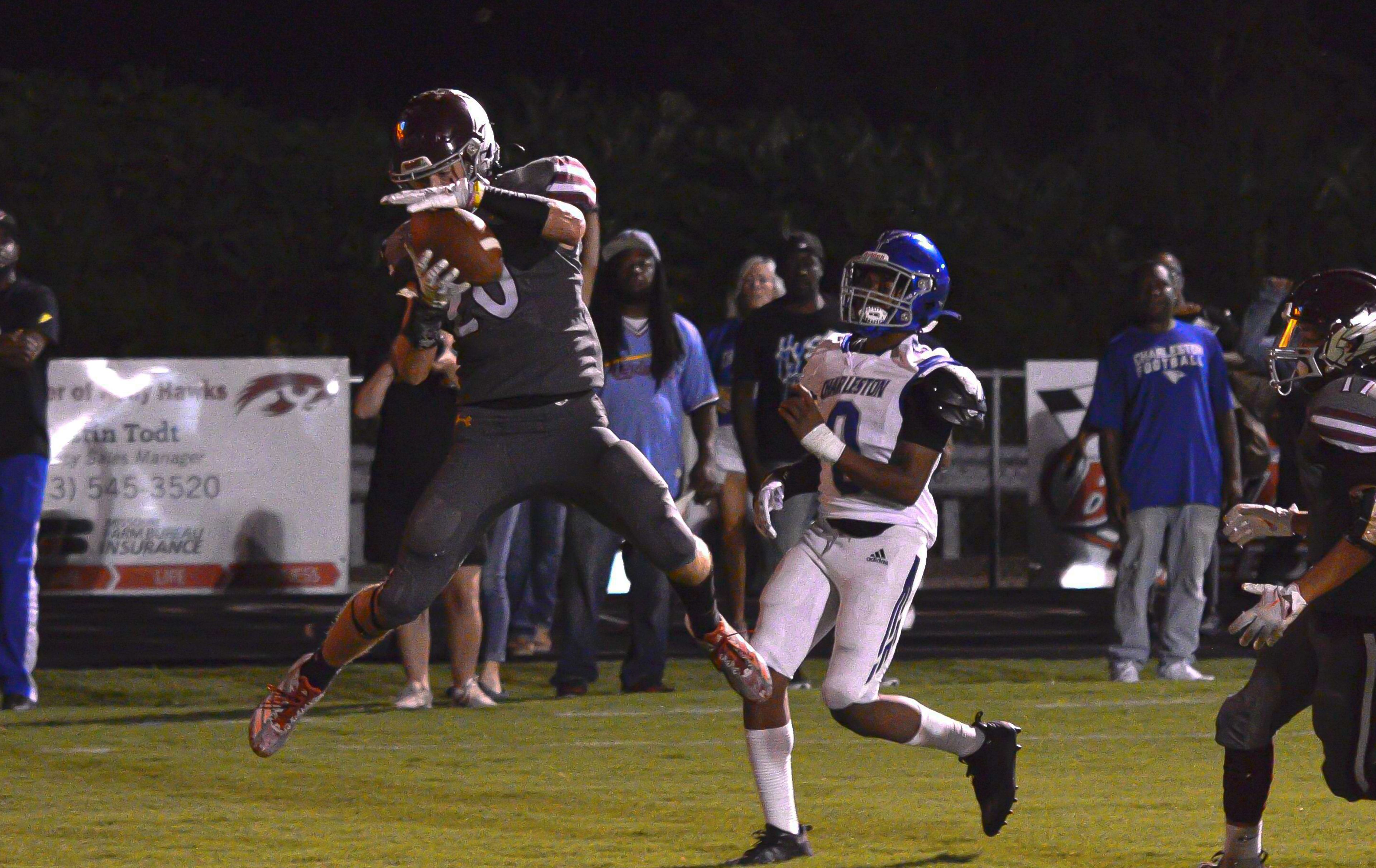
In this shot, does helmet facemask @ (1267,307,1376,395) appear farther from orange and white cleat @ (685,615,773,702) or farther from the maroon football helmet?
orange and white cleat @ (685,615,773,702)

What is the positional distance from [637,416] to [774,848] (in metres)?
4.23

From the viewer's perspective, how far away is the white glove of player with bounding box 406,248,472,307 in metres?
6.03

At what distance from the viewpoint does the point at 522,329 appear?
640cm

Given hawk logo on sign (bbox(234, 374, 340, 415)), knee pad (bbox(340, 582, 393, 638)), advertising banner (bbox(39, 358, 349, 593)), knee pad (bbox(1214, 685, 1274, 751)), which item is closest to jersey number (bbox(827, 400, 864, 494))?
knee pad (bbox(1214, 685, 1274, 751))

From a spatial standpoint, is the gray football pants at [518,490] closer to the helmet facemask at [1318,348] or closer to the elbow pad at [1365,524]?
the helmet facemask at [1318,348]

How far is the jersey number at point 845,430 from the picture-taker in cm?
643

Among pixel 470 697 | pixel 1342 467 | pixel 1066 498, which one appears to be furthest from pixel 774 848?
pixel 1066 498

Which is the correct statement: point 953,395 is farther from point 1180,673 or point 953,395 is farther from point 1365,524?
point 1180,673

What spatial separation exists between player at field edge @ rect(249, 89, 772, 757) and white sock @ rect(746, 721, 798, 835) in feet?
0.42

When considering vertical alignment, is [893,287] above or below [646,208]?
above

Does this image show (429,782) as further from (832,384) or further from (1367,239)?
(1367,239)

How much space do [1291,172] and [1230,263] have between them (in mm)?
1201

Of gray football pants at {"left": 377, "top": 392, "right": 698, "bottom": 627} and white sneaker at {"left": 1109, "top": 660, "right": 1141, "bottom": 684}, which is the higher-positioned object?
gray football pants at {"left": 377, "top": 392, "right": 698, "bottom": 627}

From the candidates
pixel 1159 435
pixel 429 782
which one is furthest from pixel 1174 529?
pixel 429 782
